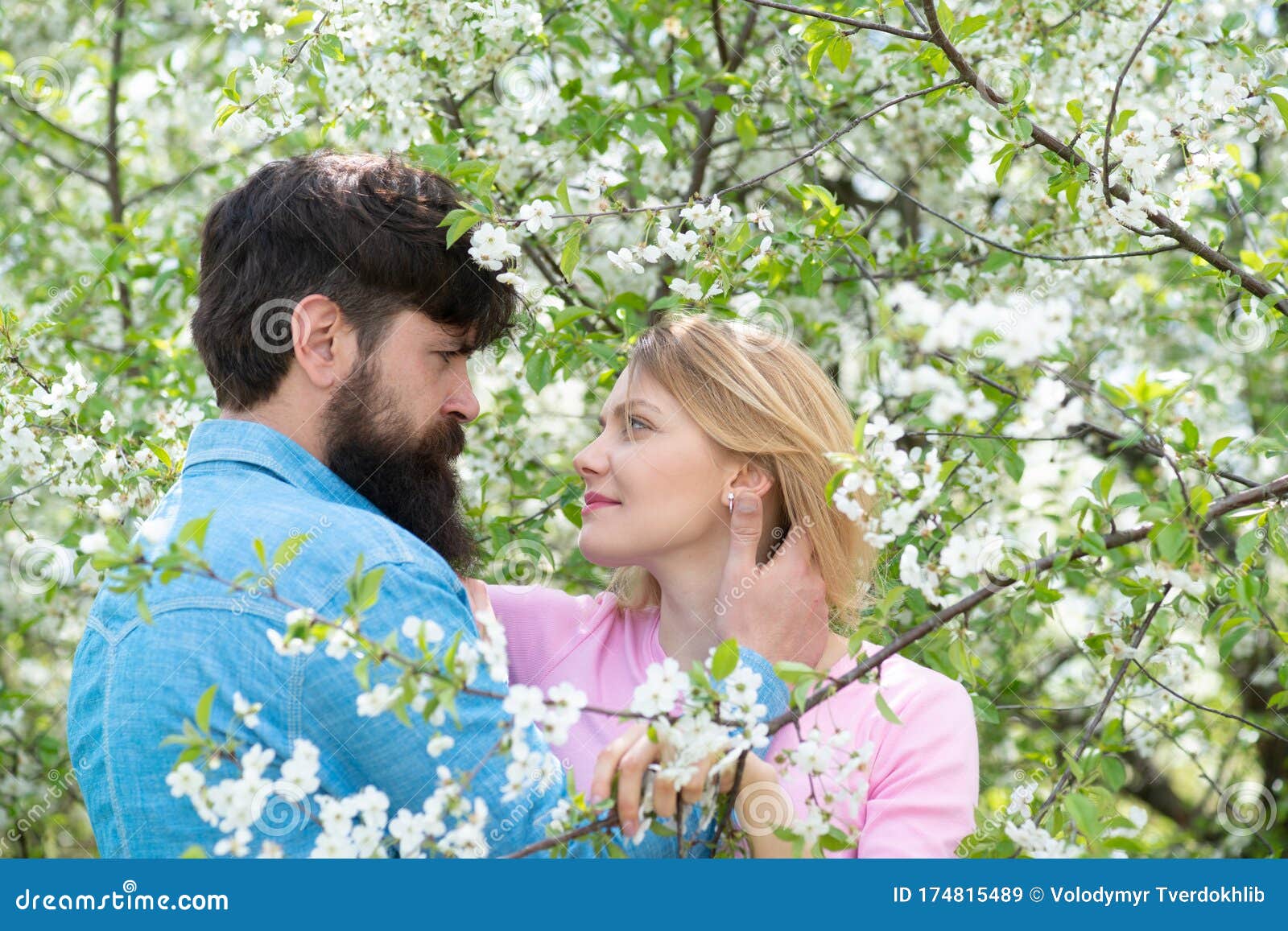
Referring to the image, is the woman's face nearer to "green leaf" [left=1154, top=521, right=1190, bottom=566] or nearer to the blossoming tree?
the blossoming tree

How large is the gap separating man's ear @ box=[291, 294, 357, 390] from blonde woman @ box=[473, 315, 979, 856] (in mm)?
488

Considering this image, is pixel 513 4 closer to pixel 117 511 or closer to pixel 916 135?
pixel 117 511

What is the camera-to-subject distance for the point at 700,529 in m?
2.47

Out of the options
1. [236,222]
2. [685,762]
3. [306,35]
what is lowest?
[685,762]

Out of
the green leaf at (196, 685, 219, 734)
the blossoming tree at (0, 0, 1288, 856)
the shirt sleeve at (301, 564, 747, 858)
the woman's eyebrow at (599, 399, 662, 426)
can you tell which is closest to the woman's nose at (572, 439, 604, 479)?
the woman's eyebrow at (599, 399, 662, 426)

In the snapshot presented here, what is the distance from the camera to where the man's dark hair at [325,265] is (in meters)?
2.43

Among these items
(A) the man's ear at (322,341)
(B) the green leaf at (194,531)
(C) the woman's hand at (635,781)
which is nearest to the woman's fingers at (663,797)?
(C) the woman's hand at (635,781)

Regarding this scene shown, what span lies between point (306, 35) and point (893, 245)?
1.70 metres

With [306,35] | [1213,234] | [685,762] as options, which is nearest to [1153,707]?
[1213,234]

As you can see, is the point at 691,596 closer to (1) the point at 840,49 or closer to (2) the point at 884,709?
(2) the point at 884,709

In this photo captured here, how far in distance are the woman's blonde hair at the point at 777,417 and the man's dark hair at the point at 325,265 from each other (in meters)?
0.41

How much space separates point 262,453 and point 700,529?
84cm

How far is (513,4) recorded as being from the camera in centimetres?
290

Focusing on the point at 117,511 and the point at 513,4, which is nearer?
the point at 117,511
